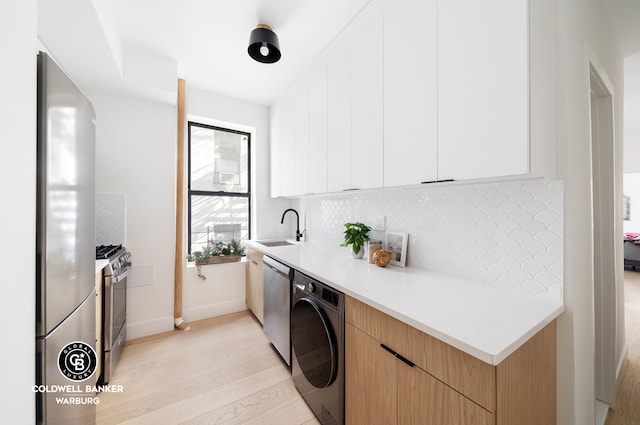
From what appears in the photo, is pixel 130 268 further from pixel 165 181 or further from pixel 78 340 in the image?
pixel 78 340

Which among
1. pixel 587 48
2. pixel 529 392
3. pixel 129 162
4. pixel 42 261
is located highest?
pixel 587 48

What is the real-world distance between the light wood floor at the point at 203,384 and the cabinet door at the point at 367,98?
1.54 metres

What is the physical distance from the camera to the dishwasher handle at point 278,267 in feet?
5.82

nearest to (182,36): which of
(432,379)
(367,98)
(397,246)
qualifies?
(367,98)

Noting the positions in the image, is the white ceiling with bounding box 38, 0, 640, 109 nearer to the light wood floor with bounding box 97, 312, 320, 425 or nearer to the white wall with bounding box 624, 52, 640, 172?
the white wall with bounding box 624, 52, 640, 172

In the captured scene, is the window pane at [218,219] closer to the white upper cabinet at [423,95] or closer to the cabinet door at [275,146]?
the cabinet door at [275,146]

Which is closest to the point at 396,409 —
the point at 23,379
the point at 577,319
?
the point at 577,319

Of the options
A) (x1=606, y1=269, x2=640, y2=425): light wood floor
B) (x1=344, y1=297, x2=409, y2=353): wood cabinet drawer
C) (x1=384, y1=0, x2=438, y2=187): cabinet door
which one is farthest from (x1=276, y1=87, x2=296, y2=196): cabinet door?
(x1=606, y1=269, x2=640, y2=425): light wood floor

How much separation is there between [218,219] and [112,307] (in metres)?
1.47

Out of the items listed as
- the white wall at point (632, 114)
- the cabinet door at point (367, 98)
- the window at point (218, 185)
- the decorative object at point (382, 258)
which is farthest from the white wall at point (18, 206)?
the white wall at point (632, 114)

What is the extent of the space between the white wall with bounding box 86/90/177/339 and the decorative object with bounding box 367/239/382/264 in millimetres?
2069

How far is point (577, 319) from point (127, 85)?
11.4 feet

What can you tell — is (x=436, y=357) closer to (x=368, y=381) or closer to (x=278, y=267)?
(x=368, y=381)

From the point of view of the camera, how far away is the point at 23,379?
0.67 m
